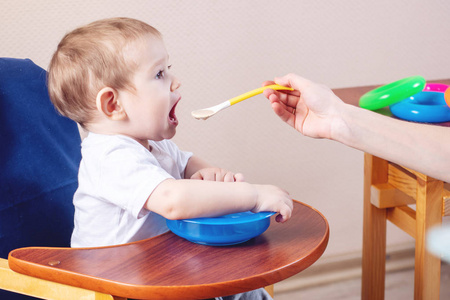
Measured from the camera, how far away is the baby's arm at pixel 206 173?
101 cm

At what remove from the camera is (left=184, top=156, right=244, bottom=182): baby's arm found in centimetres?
101

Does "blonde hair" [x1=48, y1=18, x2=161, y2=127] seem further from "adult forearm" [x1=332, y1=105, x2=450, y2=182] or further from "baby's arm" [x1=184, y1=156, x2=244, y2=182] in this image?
"adult forearm" [x1=332, y1=105, x2=450, y2=182]

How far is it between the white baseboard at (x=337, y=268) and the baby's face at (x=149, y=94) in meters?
1.16

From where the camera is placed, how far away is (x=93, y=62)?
3.09ft

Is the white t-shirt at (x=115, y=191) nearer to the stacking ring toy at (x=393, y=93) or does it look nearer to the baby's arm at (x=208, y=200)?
the baby's arm at (x=208, y=200)

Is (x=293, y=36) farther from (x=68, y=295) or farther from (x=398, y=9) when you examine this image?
(x=68, y=295)

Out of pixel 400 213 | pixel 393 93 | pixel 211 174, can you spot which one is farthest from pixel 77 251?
pixel 400 213

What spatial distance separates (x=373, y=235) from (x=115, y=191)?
2.95 feet

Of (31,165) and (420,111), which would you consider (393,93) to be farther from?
(31,165)

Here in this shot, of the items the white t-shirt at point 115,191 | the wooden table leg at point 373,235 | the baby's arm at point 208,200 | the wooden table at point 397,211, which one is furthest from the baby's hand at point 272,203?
the wooden table leg at point 373,235

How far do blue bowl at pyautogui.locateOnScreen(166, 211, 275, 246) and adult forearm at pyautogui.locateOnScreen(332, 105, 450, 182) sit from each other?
27cm

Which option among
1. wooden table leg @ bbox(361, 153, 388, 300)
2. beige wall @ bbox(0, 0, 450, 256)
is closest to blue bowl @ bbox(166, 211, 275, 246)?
wooden table leg @ bbox(361, 153, 388, 300)

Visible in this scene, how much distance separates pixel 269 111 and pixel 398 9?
597 mm

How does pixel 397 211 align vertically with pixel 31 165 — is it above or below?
below
